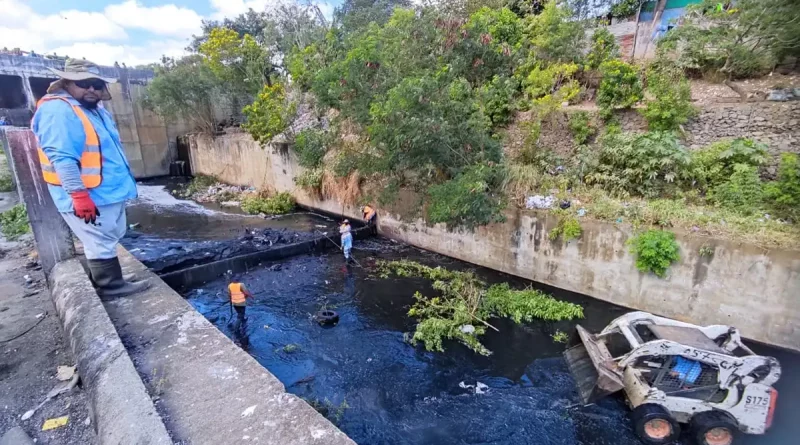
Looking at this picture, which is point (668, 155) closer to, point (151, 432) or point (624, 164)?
point (624, 164)

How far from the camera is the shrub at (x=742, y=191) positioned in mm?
7133

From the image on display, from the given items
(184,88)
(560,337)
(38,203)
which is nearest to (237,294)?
(38,203)

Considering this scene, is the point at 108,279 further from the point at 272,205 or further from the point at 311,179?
the point at 272,205

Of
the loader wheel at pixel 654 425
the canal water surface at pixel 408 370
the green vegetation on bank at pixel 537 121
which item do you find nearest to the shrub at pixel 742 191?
the green vegetation on bank at pixel 537 121

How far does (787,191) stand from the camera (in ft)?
21.7

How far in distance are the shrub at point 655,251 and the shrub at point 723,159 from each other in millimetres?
Answer: 2141

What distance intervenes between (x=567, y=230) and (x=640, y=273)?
5.00ft

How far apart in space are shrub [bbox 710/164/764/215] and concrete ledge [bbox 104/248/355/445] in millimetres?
8675

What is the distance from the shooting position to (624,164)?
341 inches

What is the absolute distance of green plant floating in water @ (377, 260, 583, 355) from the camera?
6.59 metres

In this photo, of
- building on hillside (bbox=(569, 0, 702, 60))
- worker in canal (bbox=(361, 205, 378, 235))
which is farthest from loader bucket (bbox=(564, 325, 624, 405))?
building on hillside (bbox=(569, 0, 702, 60))

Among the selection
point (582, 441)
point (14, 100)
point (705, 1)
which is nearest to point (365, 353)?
point (582, 441)

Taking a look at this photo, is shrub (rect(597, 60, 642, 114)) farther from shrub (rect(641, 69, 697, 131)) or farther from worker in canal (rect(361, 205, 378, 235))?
worker in canal (rect(361, 205, 378, 235))

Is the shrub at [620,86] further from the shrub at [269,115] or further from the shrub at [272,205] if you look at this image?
the shrub at [272,205]
